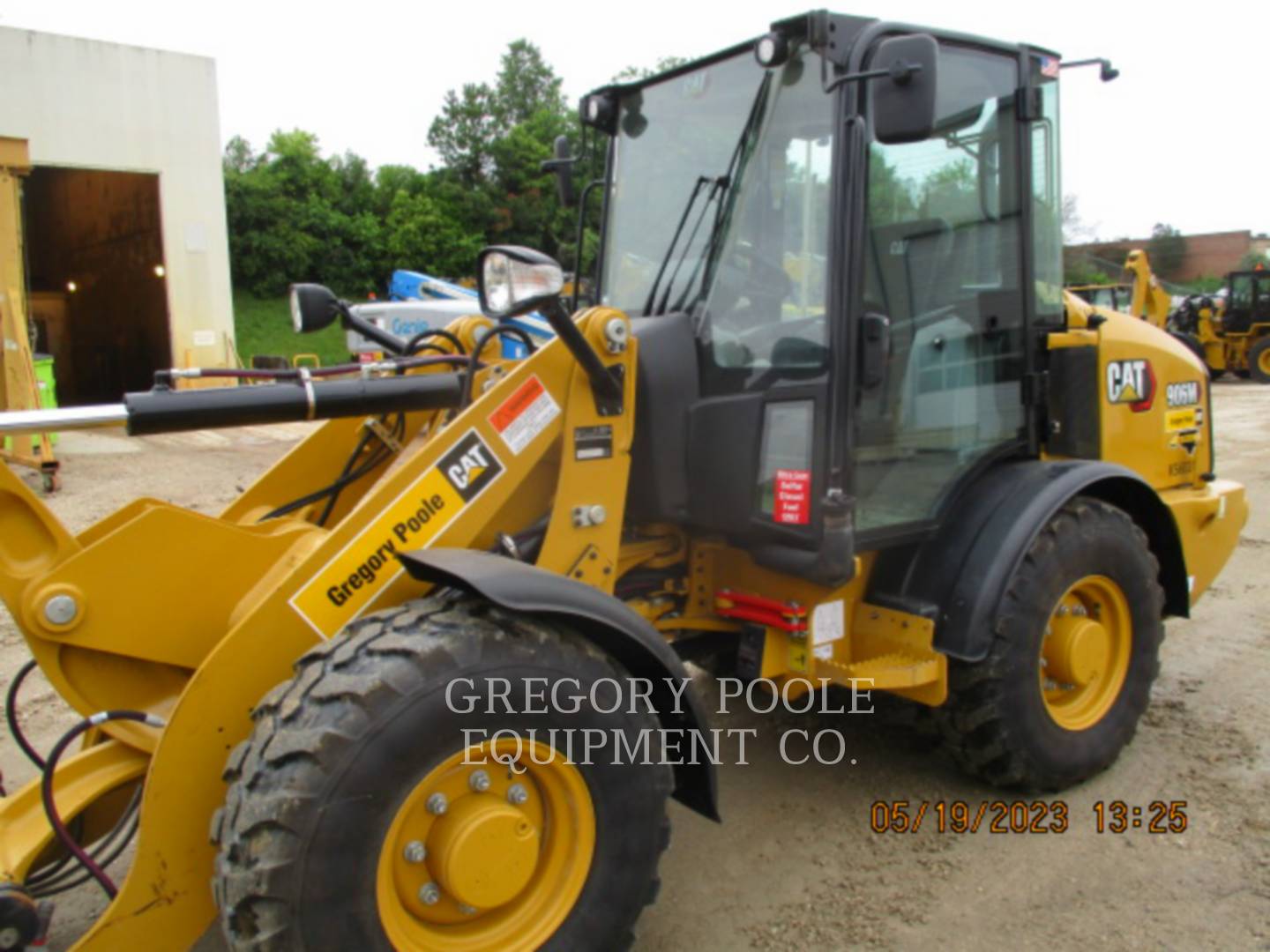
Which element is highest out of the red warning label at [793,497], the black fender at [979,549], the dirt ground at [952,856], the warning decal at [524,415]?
the warning decal at [524,415]

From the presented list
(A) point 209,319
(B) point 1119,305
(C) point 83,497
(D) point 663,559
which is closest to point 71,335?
(A) point 209,319

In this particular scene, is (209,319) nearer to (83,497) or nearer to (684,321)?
(83,497)

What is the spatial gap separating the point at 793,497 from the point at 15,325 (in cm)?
1138

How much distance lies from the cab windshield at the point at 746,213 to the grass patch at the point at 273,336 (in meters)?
22.6

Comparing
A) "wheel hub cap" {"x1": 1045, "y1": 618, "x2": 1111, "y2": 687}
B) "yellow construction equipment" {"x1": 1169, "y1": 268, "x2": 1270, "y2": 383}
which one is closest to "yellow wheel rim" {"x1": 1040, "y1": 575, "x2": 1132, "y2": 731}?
"wheel hub cap" {"x1": 1045, "y1": 618, "x2": 1111, "y2": 687}

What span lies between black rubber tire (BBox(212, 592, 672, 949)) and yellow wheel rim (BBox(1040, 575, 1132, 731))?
1.82 meters

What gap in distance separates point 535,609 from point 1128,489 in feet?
8.23

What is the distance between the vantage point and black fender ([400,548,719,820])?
2.33 m

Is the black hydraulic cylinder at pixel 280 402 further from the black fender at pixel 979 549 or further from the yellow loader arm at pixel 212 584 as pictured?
the black fender at pixel 979 549

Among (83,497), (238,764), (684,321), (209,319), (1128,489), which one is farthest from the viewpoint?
(209,319)

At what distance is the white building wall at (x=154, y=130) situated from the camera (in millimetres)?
16672

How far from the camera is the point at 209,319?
18.8 metres

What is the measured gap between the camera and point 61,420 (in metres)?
2.47

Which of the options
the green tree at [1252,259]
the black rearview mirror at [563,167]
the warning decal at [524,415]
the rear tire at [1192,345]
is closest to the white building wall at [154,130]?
the rear tire at [1192,345]
